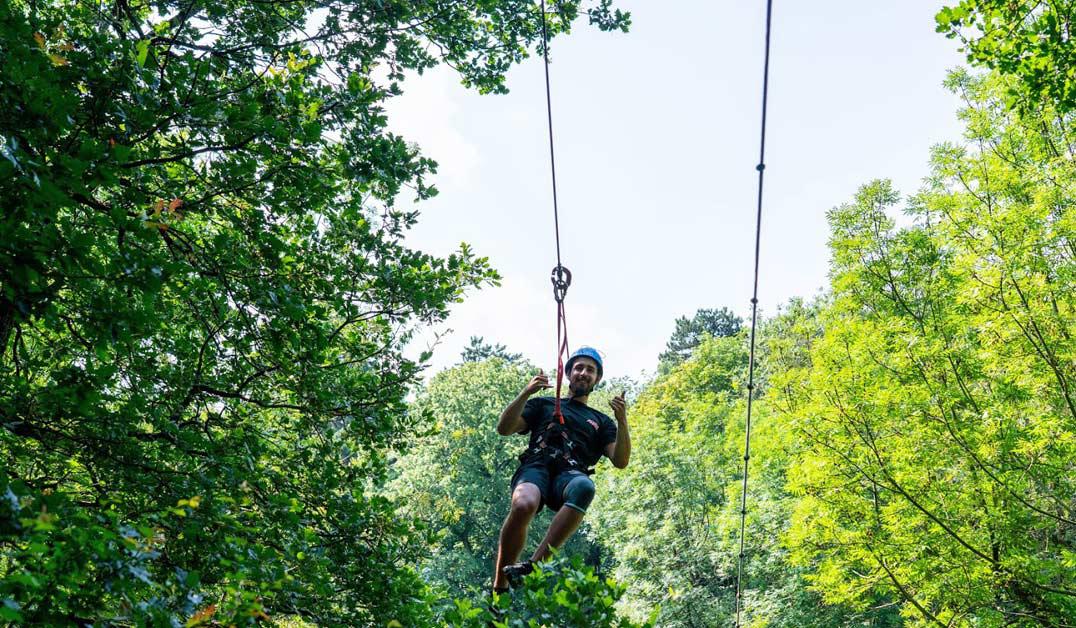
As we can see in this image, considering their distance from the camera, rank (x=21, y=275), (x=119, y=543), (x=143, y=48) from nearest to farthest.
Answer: (x=21, y=275), (x=119, y=543), (x=143, y=48)

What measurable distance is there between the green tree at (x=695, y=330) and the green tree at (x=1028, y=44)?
148 ft

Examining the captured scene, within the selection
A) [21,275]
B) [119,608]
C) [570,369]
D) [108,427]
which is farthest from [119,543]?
[570,369]

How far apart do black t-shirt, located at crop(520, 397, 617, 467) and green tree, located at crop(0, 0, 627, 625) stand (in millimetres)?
868

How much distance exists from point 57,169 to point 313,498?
2474 mm

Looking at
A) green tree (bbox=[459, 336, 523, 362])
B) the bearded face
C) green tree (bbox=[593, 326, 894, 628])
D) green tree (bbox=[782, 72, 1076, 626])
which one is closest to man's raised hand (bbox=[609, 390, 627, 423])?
the bearded face

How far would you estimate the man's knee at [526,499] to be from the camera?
4.15 m

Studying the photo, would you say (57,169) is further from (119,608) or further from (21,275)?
(119,608)

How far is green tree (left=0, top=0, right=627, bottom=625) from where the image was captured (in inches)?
100

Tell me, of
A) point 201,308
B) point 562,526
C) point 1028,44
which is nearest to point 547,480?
point 562,526

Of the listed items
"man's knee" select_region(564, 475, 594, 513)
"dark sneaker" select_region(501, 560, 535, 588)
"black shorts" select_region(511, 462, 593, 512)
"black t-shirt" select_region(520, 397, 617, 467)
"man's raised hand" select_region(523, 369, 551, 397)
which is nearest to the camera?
"dark sneaker" select_region(501, 560, 535, 588)

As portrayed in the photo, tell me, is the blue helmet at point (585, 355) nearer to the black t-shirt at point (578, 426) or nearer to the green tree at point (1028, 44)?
the black t-shirt at point (578, 426)

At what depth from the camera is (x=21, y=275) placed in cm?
235

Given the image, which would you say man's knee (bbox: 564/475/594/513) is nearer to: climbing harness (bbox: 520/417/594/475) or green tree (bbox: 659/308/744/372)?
climbing harness (bbox: 520/417/594/475)

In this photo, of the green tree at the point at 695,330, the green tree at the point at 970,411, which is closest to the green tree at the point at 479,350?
the green tree at the point at 695,330
